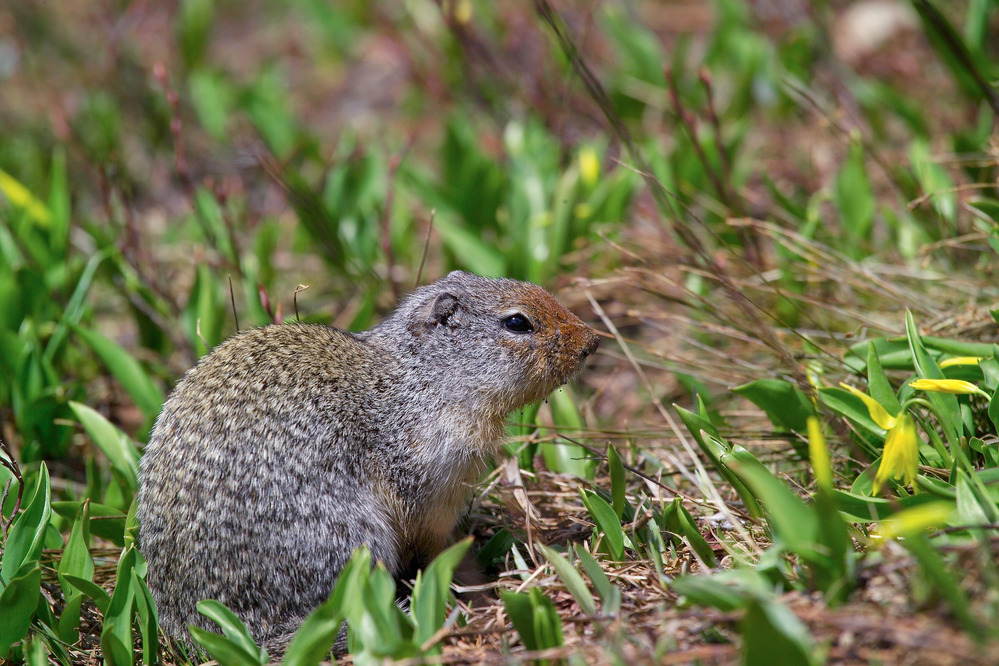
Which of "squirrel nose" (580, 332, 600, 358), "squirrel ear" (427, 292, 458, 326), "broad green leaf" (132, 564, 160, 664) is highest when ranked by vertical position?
"squirrel ear" (427, 292, 458, 326)

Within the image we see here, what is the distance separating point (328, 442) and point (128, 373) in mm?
1889

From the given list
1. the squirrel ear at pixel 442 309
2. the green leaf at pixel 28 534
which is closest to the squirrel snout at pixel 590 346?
the squirrel ear at pixel 442 309

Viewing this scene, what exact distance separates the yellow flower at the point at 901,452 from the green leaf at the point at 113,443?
3.21 meters

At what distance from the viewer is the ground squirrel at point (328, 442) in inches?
129

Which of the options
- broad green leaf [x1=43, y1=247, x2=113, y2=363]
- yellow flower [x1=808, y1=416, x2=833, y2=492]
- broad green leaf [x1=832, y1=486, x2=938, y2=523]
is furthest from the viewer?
broad green leaf [x1=43, y1=247, x2=113, y2=363]

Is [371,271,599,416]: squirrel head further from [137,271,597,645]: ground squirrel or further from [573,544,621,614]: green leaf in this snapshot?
[573,544,621,614]: green leaf

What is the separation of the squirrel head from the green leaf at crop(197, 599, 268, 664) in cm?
124

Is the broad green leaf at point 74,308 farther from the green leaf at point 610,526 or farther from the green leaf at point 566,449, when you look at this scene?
the green leaf at point 610,526

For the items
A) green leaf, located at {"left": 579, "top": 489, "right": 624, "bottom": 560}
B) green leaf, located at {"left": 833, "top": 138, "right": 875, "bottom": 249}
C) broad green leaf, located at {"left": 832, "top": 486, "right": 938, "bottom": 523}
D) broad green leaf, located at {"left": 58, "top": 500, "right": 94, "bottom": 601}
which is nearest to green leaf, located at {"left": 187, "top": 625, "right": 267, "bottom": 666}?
broad green leaf, located at {"left": 58, "top": 500, "right": 94, "bottom": 601}

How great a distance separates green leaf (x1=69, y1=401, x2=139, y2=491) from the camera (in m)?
4.18

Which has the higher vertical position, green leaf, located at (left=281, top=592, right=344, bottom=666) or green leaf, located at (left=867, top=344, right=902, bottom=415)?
green leaf, located at (left=867, top=344, right=902, bottom=415)

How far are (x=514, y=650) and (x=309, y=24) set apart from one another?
889 cm

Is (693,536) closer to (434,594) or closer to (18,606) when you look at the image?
(434,594)

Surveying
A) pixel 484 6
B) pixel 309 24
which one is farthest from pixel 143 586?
pixel 309 24
